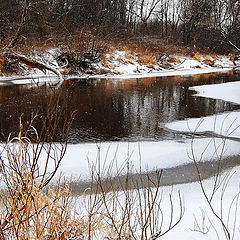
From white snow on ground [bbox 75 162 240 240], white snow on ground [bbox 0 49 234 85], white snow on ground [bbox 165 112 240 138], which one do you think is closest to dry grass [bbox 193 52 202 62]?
white snow on ground [bbox 0 49 234 85]

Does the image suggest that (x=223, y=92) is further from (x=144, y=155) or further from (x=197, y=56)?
(x=197, y=56)

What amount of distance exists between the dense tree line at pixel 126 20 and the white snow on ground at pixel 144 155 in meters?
11.8

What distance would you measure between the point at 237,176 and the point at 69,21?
18.2 m

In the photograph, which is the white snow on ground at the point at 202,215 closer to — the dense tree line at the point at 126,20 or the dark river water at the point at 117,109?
the dark river water at the point at 117,109

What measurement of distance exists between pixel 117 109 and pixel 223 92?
172 inches

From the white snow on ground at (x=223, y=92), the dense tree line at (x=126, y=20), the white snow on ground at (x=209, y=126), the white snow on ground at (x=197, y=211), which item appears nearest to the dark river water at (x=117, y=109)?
the white snow on ground at (x=209, y=126)

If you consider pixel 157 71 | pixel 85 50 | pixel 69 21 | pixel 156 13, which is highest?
pixel 156 13

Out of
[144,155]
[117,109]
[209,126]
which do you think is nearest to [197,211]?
[144,155]

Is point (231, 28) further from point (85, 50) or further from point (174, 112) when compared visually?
point (174, 112)

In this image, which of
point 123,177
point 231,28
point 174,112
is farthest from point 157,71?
point 123,177

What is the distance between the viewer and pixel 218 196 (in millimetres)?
2924

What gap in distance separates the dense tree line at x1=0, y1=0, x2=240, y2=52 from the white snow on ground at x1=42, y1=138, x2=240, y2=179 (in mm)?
11779

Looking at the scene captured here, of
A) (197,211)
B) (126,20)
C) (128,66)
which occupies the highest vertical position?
(126,20)

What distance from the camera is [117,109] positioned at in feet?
23.5
